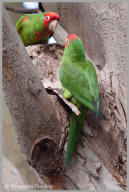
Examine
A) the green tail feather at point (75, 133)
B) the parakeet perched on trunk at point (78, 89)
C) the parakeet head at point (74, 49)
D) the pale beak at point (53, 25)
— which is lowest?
the green tail feather at point (75, 133)

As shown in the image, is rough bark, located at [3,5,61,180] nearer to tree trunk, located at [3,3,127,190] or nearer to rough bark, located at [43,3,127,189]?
tree trunk, located at [3,3,127,190]

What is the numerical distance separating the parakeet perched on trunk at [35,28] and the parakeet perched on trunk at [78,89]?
72cm

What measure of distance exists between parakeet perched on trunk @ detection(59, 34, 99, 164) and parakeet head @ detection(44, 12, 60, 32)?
2.01ft

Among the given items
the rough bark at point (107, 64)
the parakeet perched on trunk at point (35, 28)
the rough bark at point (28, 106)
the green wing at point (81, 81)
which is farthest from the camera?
the parakeet perched on trunk at point (35, 28)

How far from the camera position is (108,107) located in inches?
49.7

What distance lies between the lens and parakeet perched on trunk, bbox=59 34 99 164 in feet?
3.73

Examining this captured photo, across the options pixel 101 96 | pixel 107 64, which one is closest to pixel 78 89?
pixel 101 96

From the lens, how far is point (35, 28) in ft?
6.26

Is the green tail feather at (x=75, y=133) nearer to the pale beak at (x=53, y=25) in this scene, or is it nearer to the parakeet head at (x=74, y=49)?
the parakeet head at (x=74, y=49)

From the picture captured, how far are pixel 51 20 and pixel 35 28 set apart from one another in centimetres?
18

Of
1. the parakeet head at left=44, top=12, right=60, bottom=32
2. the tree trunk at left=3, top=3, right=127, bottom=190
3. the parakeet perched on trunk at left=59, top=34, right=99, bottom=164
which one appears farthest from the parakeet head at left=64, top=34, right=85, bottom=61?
the parakeet head at left=44, top=12, right=60, bottom=32

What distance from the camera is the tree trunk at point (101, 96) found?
1159mm

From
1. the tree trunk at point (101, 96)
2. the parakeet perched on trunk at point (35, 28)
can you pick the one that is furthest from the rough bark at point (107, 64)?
the parakeet perched on trunk at point (35, 28)

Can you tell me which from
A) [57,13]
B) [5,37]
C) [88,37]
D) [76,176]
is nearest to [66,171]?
[76,176]
